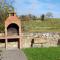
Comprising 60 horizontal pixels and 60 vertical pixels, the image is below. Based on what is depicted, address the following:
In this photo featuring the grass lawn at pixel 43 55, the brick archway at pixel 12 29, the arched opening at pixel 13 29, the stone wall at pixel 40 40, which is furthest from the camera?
the arched opening at pixel 13 29

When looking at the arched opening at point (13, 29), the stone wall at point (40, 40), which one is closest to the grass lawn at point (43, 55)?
the stone wall at point (40, 40)

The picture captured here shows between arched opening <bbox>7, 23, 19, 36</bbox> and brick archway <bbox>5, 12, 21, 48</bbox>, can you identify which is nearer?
brick archway <bbox>5, 12, 21, 48</bbox>

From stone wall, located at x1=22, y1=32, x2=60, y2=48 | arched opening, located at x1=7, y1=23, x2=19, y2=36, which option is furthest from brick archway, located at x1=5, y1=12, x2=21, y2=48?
stone wall, located at x1=22, y1=32, x2=60, y2=48

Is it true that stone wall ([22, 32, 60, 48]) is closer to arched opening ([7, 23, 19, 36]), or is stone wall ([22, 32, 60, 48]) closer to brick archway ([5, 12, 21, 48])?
brick archway ([5, 12, 21, 48])

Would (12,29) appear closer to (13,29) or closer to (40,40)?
(13,29)

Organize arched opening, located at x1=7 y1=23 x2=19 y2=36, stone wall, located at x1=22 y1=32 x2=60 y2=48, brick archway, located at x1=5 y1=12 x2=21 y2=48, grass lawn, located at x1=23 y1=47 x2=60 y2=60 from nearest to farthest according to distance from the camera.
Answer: grass lawn, located at x1=23 y1=47 x2=60 y2=60, brick archway, located at x1=5 y1=12 x2=21 y2=48, stone wall, located at x1=22 y1=32 x2=60 y2=48, arched opening, located at x1=7 y1=23 x2=19 y2=36

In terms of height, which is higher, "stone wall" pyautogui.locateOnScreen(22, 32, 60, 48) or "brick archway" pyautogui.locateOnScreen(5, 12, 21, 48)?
"brick archway" pyautogui.locateOnScreen(5, 12, 21, 48)


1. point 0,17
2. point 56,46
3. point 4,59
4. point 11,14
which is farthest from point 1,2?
point 4,59

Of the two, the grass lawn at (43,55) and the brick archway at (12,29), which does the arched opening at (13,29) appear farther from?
the grass lawn at (43,55)

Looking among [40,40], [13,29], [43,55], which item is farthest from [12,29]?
[43,55]

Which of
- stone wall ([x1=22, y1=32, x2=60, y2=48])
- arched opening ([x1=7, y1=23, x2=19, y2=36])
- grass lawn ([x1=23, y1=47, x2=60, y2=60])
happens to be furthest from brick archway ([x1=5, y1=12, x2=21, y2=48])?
grass lawn ([x1=23, y1=47, x2=60, y2=60])

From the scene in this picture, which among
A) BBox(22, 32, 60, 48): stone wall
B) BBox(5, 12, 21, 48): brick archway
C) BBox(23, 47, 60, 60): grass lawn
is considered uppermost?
BBox(5, 12, 21, 48): brick archway

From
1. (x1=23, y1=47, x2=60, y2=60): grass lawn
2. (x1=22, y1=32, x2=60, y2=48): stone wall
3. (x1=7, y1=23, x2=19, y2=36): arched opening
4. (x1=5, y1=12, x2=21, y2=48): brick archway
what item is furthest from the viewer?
(x1=7, y1=23, x2=19, y2=36): arched opening

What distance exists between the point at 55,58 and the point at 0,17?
51.2 ft
